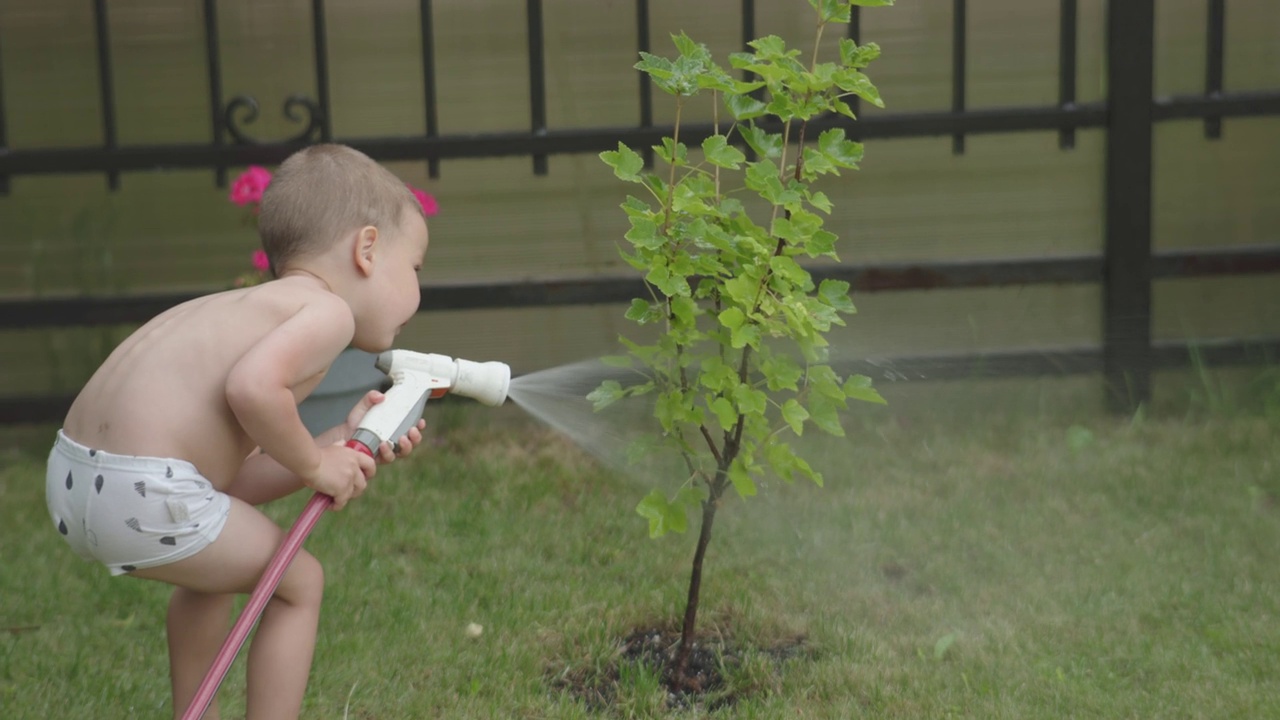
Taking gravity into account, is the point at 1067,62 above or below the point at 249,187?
above

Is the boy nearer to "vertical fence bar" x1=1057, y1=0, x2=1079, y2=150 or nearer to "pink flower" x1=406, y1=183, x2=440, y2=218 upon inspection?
"pink flower" x1=406, y1=183, x2=440, y2=218

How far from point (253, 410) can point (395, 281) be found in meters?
0.38

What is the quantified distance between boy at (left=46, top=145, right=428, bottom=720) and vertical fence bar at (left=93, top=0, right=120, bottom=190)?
2.19 meters

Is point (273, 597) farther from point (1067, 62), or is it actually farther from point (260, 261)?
point (1067, 62)

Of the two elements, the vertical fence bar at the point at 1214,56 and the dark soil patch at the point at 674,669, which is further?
the vertical fence bar at the point at 1214,56

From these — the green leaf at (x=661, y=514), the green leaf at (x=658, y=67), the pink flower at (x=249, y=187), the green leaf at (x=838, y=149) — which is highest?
the green leaf at (x=658, y=67)

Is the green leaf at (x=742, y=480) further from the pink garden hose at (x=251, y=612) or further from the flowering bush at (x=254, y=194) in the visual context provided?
the flowering bush at (x=254, y=194)

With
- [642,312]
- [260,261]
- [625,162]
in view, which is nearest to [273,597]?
[642,312]

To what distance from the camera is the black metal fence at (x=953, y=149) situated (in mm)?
4160

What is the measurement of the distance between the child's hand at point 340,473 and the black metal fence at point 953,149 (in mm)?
2159

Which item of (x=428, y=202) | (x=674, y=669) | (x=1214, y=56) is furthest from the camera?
(x=1214, y=56)

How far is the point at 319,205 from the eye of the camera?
7.12 ft

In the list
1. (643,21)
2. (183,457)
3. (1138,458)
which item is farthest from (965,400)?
(183,457)

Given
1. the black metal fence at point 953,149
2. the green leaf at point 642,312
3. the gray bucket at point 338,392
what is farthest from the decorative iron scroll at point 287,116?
the green leaf at point 642,312
